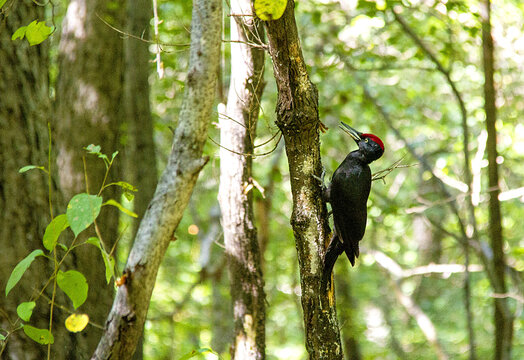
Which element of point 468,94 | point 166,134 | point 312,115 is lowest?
point 312,115

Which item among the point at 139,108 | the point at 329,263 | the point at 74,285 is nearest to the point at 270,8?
the point at 329,263

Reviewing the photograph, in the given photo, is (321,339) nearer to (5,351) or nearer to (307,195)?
(307,195)

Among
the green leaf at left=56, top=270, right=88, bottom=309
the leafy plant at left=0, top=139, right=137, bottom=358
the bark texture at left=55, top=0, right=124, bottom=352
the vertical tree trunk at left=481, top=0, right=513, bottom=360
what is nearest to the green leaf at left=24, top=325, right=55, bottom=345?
the leafy plant at left=0, top=139, right=137, bottom=358

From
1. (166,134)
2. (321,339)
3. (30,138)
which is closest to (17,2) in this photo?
(30,138)

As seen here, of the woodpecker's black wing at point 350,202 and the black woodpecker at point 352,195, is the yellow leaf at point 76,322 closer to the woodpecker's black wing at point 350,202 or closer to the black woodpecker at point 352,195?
the black woodpecker at point 352,195

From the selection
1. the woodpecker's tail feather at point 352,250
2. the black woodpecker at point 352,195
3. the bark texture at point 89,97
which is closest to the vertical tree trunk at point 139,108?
the bark texture at point 89,97

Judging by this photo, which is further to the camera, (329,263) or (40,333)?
(329,263)

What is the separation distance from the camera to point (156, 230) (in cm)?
173

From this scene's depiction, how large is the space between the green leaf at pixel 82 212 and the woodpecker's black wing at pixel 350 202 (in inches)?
52.2

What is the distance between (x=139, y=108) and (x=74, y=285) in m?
3.24

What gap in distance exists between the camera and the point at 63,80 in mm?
4121

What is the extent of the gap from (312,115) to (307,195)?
1.14ft

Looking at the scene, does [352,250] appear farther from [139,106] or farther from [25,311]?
[139,106]

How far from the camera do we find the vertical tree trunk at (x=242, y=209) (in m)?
3.15
